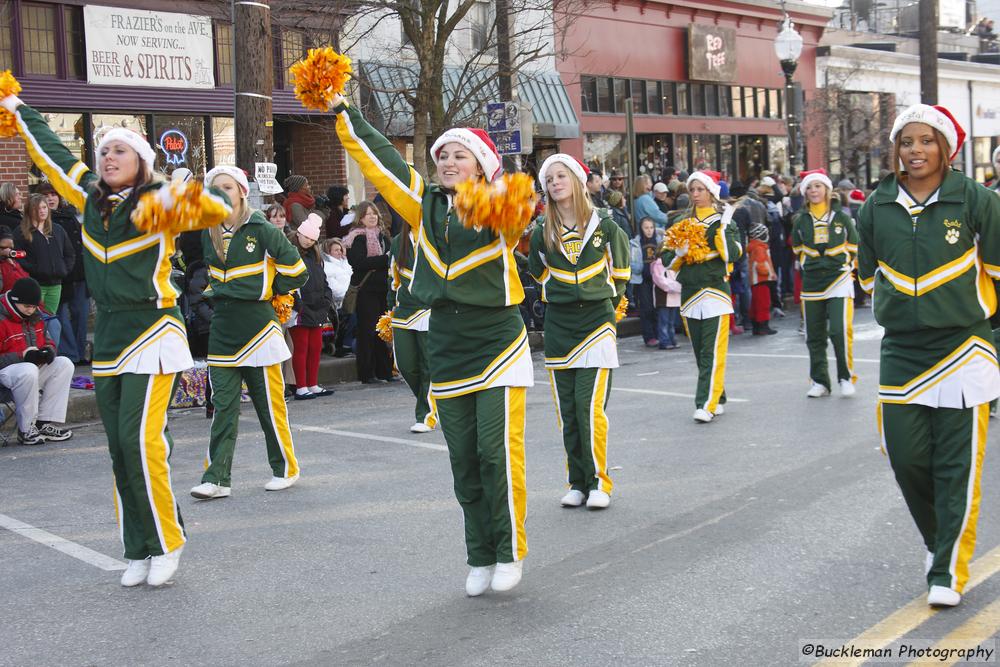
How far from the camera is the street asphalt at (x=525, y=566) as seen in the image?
4.92 meters

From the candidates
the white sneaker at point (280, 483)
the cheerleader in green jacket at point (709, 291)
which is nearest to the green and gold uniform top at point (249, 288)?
the white sneaker at point (280, 483)

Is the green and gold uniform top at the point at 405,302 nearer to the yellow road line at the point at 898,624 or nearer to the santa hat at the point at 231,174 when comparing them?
the santa hat at the point at 231,174

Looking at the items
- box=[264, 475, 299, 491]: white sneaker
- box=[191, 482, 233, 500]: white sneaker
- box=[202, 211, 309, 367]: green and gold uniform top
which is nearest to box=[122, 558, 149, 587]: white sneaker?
box=[191, 482, 233, 500]: white sneaker

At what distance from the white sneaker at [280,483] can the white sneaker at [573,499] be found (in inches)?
74.0

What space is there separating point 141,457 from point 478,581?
167 centimetres

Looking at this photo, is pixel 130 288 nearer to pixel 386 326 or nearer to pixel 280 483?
pixel 280 483

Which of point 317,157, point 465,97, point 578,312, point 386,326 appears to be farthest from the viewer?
point 317,157

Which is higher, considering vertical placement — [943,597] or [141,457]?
[141,457]

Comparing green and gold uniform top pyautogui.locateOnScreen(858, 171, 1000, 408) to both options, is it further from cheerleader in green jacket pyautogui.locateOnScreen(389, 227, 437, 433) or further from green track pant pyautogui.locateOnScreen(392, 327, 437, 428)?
green track pant pyautogui.locateOnScreen(392, 327, 437, 428)

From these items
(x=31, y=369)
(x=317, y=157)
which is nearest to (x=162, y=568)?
(x=31, y=369)

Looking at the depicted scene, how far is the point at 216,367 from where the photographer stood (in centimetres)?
800

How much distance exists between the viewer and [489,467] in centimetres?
550

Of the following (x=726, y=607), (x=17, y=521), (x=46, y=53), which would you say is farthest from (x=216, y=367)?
(x=46, y=53)

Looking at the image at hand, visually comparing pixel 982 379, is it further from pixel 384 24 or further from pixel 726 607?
pixel 384 24
